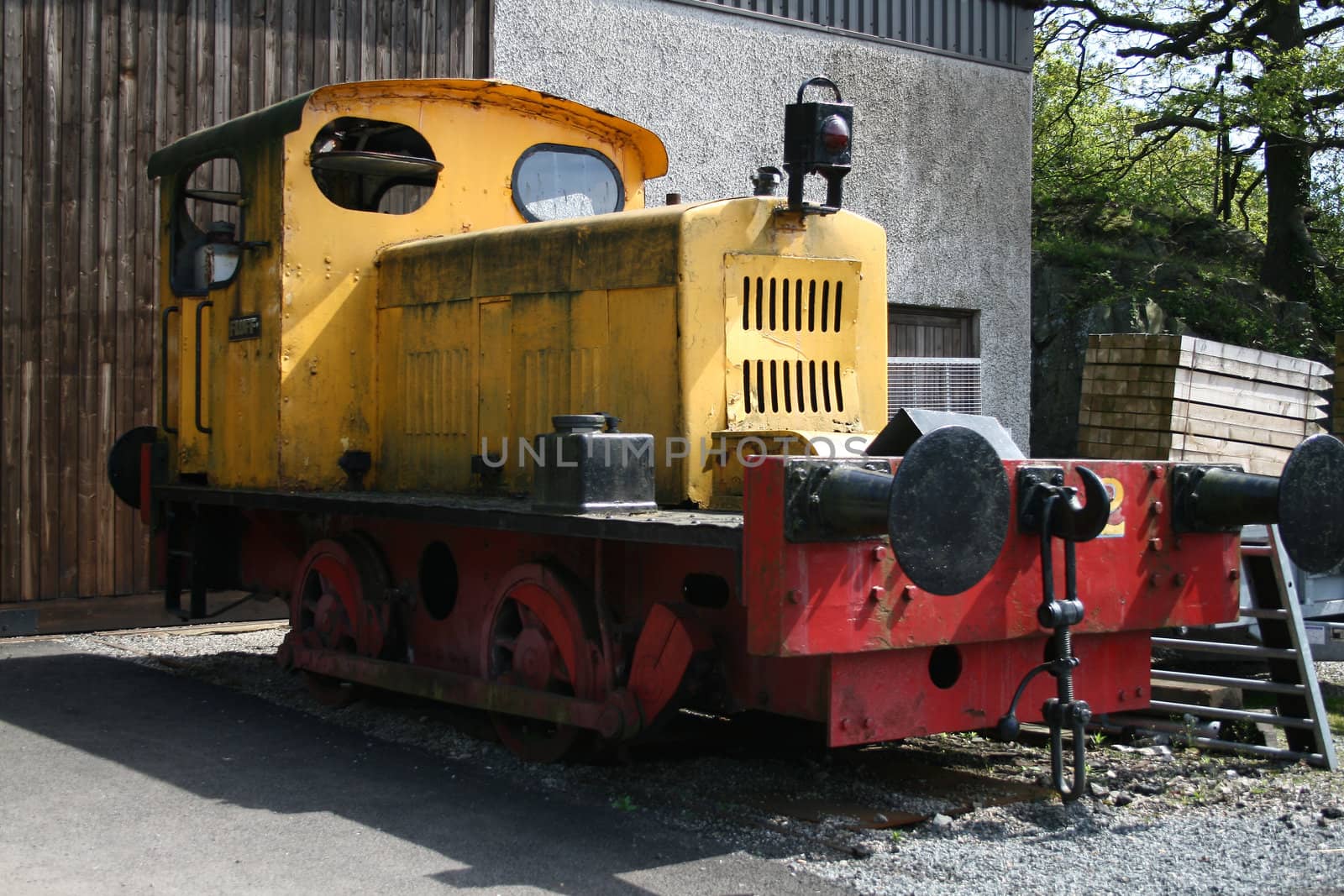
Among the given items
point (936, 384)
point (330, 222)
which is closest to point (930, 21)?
point (936, 384)

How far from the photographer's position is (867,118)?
12203 millimetres

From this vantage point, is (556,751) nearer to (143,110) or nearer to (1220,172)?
(143,110)

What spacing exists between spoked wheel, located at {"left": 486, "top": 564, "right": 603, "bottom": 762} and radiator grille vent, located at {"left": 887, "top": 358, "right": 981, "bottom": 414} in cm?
668

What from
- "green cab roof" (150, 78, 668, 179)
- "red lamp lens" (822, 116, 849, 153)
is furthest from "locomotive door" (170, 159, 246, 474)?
"red lamp lens" (822, 116, 849, 153)

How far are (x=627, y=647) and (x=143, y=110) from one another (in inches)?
245

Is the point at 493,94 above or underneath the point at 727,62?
underneath

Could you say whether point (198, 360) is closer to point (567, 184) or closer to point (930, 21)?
Result: point (567, 184)

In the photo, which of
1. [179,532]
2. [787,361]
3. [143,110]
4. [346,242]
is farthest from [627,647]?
[143,110]

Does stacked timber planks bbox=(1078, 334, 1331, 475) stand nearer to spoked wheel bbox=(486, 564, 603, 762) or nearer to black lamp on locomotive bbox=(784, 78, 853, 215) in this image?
black lamp on locomotive bbox=(784, 78, 853, 215)

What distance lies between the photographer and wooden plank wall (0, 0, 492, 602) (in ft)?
29.0

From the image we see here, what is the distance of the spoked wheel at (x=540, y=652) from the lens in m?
5.09

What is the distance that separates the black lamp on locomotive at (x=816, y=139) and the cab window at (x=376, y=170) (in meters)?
2.27

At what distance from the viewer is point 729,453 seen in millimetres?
5141

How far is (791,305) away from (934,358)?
698 cm
